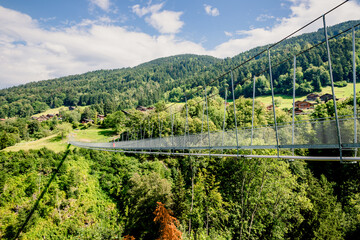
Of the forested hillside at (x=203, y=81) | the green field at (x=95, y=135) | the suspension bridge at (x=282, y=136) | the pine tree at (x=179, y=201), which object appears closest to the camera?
the suspension bridge at (x=282, y=136)

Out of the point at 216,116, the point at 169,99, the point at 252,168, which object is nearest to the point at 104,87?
the point at 169,99

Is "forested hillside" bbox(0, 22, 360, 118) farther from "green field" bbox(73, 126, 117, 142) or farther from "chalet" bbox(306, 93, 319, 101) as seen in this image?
"green field" bbox(73, 126, 117, 142)

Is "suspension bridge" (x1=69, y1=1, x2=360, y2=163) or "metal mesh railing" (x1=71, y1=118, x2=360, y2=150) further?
"metal mesh railing" (x1=71, y1=118, x2=360, y2=150)

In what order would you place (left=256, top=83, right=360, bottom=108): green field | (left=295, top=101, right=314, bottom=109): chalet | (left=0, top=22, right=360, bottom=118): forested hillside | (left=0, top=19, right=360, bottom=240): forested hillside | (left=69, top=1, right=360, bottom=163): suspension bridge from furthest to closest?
(left=0, top=22, right=360, bottom=118): forested hillside
(left=295, top=101, right=314, bottom=109): chalet
(left=256, top=83, right=360, bottom=108): green field
(left=0, top=19, right=360, bottom=240): forested hillside
(left=69, top=1, right=360, bottom=163): suspension bridge

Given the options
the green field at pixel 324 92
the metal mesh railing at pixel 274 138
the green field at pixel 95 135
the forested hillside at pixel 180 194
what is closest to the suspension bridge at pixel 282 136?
the metal mesh railing at pixel 274 138

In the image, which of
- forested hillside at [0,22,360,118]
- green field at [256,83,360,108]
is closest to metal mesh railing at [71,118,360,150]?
forested hillside at [0,22,360,118]

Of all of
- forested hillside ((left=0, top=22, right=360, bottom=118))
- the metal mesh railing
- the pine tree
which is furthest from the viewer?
forested hillside ((left=0, top=22, right=360, bottom=118))

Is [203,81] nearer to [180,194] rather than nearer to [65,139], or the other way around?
[65,139]

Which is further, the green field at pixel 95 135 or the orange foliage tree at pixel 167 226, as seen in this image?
the green field at pixel 95 135

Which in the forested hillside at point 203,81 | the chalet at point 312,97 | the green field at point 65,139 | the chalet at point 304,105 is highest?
the forested hillside at point 203,81

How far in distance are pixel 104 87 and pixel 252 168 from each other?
113m

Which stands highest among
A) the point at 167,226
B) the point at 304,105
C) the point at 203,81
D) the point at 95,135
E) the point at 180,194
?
the point at 203,81

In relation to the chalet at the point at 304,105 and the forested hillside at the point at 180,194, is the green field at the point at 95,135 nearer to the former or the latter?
the forested hillside at the point at 180,194

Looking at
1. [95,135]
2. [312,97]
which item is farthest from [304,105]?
[95,135]
